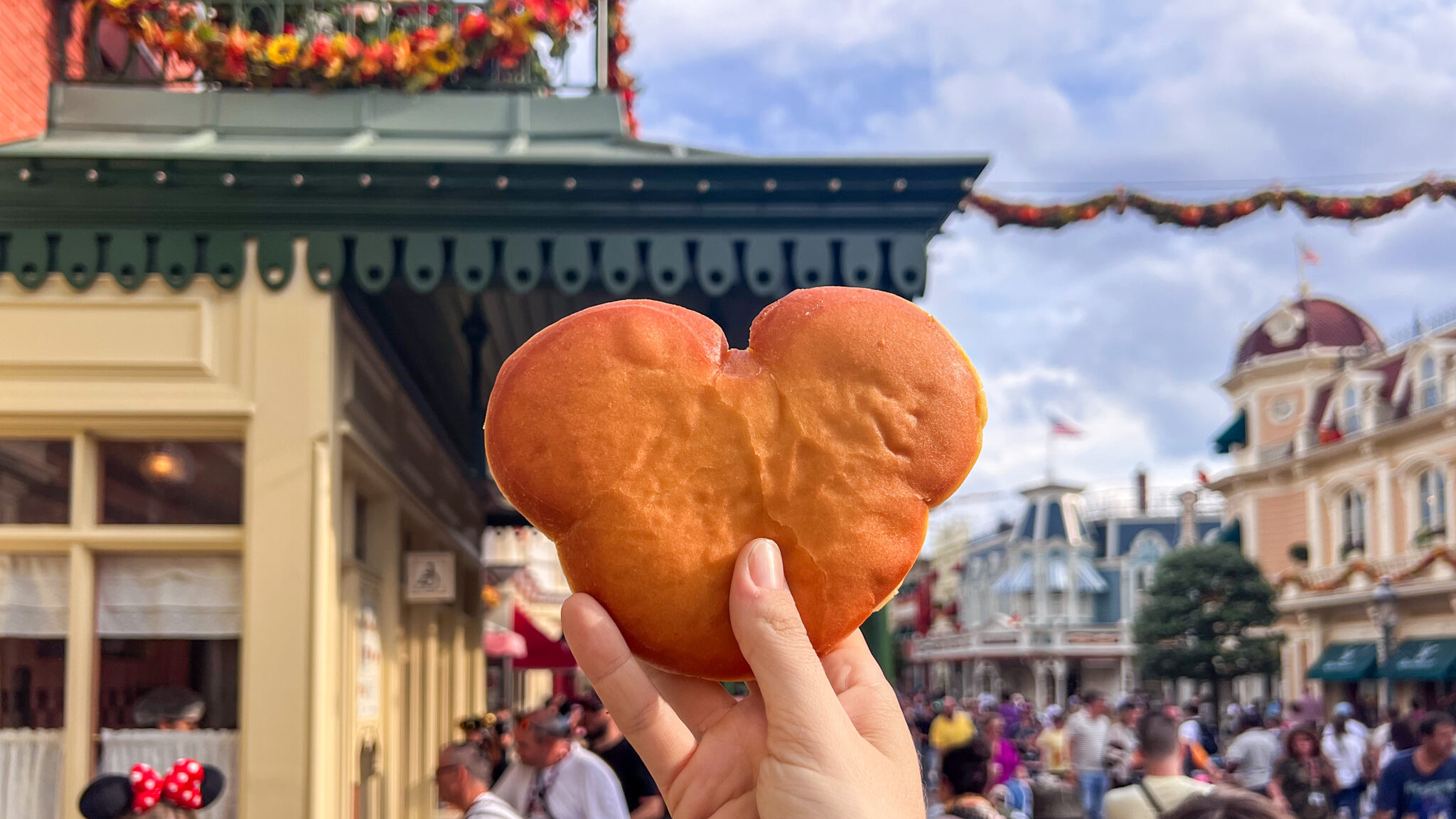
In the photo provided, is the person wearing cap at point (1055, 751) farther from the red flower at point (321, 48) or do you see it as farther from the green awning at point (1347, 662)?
the green awning at point (1347, 662)

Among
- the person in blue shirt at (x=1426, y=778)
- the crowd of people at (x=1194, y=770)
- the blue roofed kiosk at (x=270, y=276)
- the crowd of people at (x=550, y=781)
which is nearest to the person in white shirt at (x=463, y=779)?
the crowd of people at (x=550, y=781)

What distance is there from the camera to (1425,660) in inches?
1294

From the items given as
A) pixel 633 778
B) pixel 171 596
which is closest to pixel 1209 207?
pixel 633 778

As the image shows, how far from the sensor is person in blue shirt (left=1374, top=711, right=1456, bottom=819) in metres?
7.57

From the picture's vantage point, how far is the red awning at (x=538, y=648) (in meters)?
22.7

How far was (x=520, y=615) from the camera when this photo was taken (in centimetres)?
2331

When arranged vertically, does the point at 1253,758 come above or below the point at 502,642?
below

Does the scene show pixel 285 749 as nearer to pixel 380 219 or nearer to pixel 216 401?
pixel 216 401

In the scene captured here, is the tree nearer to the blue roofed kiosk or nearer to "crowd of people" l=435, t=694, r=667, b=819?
"crowd of people" l=435, t=694, r=667, b=819

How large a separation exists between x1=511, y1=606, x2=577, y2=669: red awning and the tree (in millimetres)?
27310

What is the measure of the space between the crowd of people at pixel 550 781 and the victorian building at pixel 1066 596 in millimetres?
71619

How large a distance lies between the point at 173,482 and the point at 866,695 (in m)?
4.65

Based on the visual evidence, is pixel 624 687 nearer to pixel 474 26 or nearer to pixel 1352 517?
pixel 474 26

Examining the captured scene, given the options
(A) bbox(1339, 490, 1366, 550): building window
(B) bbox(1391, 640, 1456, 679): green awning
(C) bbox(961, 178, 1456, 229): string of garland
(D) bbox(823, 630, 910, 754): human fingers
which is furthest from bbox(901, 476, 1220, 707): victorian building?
(D) bbox(823, 630, 910, 754): human fingers
